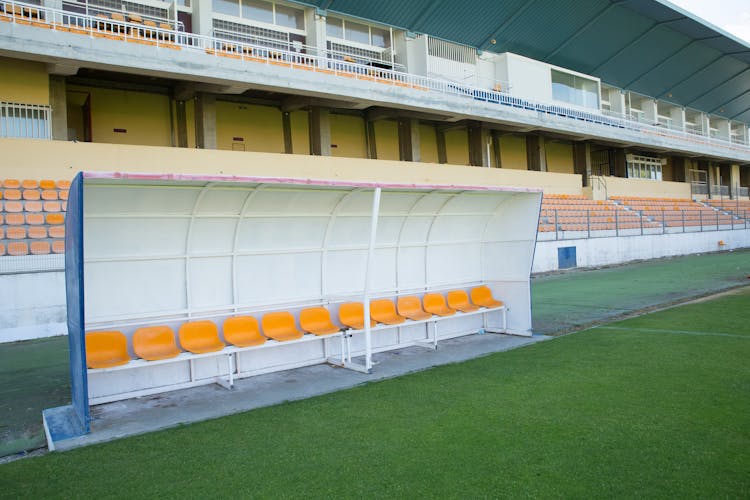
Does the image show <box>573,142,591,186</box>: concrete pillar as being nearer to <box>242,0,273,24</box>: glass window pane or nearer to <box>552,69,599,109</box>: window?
<box>552,69,599,109</box>: window

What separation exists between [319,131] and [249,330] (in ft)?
56.1

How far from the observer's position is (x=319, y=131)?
78.1 feet

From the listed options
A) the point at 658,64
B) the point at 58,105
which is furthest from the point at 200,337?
the point at 658,64

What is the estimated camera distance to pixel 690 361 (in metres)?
7.29

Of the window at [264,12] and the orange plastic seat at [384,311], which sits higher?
the window at [264,12]

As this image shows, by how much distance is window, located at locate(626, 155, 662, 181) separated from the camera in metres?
40.7

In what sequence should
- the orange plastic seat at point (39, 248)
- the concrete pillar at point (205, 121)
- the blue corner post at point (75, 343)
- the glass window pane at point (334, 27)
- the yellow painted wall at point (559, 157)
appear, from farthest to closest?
1. the yellow painted wall at point (559, 157)
2. the glass window pane at point (334, 27)
3. the concrete pillar at point (205, 121)
4. the orange plastic seat at point (39, 248)
5. the blue corner post at point (75, 343)

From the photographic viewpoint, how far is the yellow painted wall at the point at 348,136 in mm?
26844

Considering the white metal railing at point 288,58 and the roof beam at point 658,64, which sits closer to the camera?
the white metal railing at point 288,58

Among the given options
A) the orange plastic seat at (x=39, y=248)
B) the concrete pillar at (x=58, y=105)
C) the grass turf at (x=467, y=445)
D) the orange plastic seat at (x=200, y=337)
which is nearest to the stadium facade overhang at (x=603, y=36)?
the concrete pillar at (x=58, y=105)

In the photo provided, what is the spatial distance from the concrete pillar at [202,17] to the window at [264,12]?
1.44 metres

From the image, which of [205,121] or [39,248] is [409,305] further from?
[205,121]

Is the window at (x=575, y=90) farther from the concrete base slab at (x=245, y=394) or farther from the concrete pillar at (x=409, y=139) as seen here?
the concrete base slab at (x=245, y=394)

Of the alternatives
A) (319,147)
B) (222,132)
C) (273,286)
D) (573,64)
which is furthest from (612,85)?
(273,286)
